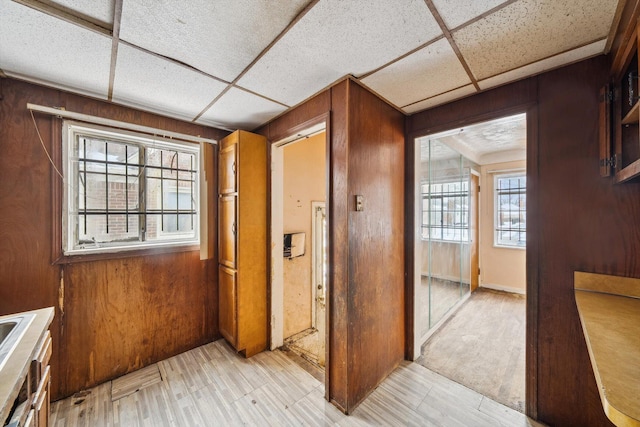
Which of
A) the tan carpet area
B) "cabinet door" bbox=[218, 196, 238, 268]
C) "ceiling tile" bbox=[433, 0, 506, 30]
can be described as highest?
"ceiling tile" bbox=[433, 0, 506, 30]

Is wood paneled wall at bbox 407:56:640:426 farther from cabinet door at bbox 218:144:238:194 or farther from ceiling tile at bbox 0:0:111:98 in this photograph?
ceiling tile at bbox 0:0:111:98

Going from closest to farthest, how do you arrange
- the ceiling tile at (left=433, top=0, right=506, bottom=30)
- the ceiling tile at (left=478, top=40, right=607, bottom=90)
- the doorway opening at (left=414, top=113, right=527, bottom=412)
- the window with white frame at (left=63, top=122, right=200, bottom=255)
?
the ceiling tile at (left=433, top=0, right=506, bottom=30), the ceiling tile at (left=478, top=40, right=607, bottom=90), the window with white frame at (left=63, top=122, right=200, bottom=255), the doorway opening at (left=414, top=113, right=527, bottom=412)

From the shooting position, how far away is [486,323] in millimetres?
3092

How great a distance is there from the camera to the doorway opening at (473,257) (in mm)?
2277

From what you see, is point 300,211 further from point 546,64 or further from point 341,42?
point 546,64

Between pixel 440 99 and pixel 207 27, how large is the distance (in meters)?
1.77

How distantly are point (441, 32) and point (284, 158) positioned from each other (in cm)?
187

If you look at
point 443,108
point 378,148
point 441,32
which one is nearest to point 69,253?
point 378,148

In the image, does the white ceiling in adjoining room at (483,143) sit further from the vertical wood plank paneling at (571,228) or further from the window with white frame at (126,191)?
the window with white frame at (126,191)

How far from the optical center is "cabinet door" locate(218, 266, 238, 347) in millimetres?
2357

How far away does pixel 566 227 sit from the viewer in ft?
5.10

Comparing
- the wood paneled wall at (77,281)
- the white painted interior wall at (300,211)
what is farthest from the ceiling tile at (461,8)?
the wood paneled wall at (77,281)

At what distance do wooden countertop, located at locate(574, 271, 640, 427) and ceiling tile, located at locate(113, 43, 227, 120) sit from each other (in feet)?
7.71

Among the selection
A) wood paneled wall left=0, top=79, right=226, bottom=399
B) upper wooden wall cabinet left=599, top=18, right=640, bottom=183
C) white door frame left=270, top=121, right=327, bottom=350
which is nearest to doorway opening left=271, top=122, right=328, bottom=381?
white door frame left=270, top=121, right=327, bottom=350
